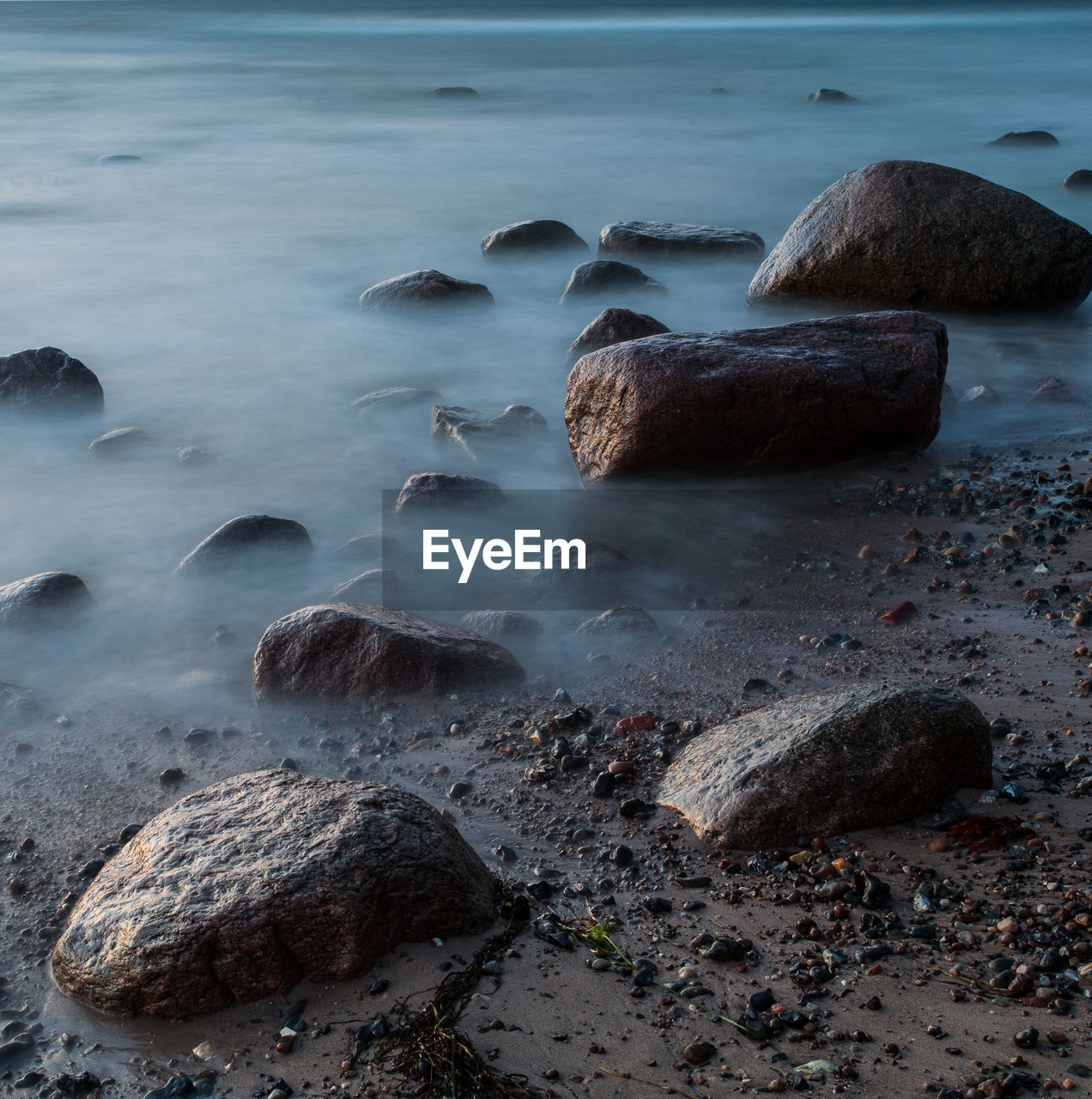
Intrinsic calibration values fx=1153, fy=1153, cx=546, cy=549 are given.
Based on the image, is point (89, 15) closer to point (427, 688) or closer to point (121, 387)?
point (121, 387)

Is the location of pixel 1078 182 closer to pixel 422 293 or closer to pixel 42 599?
pixel 422 293

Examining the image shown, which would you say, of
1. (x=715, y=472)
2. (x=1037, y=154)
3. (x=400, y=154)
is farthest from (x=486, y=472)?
(x=1037, y=154)

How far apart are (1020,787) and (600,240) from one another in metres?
7.89

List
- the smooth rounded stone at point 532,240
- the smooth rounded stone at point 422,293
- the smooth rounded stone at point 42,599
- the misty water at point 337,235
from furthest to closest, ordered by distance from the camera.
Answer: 1. the smooth rounded stone at point 532,240
2. the smooth rounded stone at point 422,293
3. the misty water at point 337,235
4. the smooth rounded stone at point 42,599

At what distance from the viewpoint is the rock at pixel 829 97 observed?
21.0 meters

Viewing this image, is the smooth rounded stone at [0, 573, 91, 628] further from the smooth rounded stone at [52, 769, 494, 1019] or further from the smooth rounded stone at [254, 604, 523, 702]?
the smooth rounded stone at [52, 769, 494, 1019]

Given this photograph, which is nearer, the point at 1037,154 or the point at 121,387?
the point at 121,387

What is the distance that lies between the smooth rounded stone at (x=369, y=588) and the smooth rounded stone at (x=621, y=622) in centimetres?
Result: 86

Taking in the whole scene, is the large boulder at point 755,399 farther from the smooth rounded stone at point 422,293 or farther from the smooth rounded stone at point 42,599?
the smooth rounded stone at point 422,293

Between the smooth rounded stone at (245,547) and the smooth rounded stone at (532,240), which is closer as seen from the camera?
the smooth rounded stone at (245,547)

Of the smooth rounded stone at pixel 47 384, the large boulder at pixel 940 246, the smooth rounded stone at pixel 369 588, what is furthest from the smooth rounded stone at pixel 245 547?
the large boulder at pixel 940 246

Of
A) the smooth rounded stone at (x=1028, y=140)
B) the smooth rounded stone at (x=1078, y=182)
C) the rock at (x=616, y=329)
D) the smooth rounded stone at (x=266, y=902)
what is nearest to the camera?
the smooth rounded stone at (x=266, y=902)

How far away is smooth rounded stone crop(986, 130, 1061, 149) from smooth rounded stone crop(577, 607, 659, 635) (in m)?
14.4

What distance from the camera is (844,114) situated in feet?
64.4
